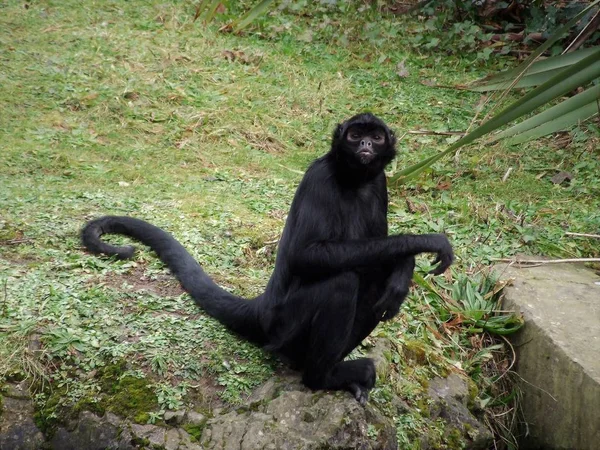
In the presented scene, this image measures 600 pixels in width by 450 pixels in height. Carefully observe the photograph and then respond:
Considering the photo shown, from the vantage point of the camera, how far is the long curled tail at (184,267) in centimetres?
467

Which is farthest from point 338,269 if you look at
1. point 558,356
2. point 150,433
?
point 558,356

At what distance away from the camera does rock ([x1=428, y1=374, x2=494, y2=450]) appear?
191 inches

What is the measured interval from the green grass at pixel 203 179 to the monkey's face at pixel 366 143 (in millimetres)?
A: 1390

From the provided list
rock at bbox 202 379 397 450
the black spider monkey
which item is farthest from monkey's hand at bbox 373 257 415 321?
rock at bbox 202 379 397 450

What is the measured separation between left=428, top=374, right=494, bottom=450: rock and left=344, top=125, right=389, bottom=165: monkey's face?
1.68 m

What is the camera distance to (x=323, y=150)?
861 cm

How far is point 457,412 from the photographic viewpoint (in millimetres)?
4914

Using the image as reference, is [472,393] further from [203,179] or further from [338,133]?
[203,179]

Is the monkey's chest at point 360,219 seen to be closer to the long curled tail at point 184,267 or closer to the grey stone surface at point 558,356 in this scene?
the long curled tail at point 184,267

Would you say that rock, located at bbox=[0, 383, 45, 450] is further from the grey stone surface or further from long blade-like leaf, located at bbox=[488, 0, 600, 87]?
the grey stone surface

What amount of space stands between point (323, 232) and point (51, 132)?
4788 mm

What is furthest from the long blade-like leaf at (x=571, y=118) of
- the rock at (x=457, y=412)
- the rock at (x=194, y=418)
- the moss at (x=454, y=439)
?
the rock at (x=194, y=418)

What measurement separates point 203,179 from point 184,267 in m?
2.54

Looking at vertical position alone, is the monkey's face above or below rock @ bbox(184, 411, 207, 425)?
above
